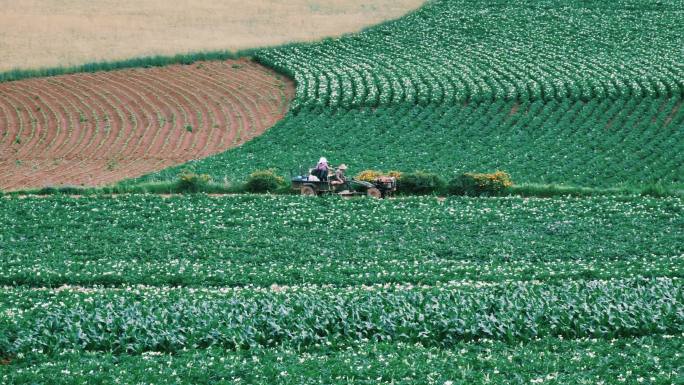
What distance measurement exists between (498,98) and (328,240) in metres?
28.2

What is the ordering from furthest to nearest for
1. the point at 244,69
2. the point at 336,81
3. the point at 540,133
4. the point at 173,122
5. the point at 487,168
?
the point at 244,69 → the point at 336,81 → the point at 173,122 → the point at 540,133 → the point at 487,168

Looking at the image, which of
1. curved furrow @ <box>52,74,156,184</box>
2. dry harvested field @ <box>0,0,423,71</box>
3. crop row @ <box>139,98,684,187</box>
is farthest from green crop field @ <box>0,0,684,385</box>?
dry harvested field @ <box>0,0,423,71</box>

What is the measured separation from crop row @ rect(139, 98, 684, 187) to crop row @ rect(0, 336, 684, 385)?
2068cm

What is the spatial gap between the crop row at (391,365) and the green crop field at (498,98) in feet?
66.1

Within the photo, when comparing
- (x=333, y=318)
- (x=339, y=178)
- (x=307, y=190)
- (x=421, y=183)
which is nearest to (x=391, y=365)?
(x=333, y=318)

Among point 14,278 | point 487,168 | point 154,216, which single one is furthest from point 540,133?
point 14,278

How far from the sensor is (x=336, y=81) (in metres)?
59.7

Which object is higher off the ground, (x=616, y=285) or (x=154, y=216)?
(x=616, y=285)

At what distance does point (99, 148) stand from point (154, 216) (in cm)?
1817

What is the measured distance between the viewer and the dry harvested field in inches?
2682

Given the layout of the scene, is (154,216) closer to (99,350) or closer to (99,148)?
(99,350)

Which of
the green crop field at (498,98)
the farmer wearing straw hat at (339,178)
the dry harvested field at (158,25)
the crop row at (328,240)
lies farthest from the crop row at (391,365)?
the dry harvested field at (158,25)

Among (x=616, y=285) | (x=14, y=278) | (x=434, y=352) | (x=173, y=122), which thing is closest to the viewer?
(x=434, y=352)

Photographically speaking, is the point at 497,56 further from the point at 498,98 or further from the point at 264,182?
the point at 264,182
